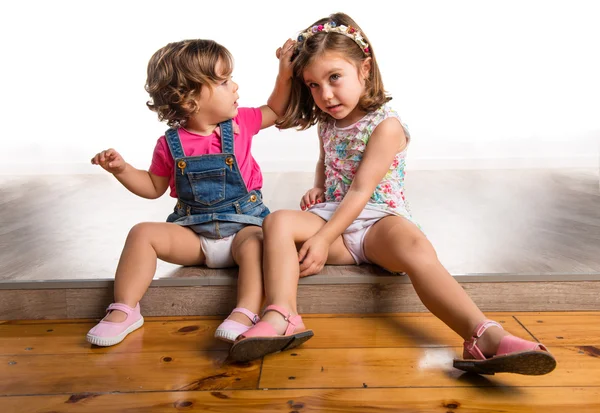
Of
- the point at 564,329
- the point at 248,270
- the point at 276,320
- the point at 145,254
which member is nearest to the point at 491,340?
the point at 564,329

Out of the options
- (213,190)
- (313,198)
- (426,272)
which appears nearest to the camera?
(426,272)

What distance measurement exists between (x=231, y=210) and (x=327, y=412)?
2.15 feet

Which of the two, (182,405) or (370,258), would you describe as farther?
(370,258)

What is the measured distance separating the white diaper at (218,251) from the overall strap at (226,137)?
0.66 feet

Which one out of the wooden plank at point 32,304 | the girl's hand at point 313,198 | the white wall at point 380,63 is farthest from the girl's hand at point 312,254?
the white wall at point 380,63

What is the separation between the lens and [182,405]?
122 centimetres

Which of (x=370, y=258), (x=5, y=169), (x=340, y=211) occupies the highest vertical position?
(x=340, y=211)

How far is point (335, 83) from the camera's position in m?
1.63

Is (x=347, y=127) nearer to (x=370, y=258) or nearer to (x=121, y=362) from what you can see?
(x=370, y=258)

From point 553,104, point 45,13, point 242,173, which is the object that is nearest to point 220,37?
point 45,13

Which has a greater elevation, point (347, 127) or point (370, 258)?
point (347, 127)

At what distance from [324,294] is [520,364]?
1.71 ft

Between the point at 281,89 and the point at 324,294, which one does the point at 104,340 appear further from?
the point at 281,89

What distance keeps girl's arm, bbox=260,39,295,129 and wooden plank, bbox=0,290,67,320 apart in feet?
2.11
